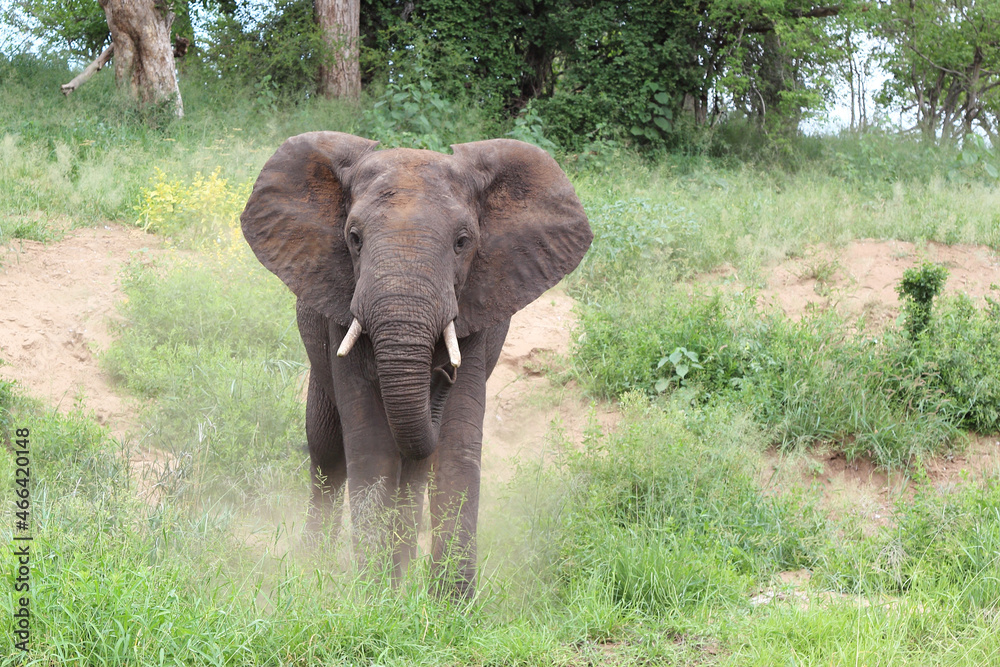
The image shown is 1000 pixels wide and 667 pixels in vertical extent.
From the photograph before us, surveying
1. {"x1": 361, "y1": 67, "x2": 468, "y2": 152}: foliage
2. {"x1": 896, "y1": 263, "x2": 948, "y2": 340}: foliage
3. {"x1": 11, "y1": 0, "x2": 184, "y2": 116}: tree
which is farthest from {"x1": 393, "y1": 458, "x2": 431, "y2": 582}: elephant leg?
{"x1": 11, "y1": 0, "x2": 184, "y2": 116}: tree

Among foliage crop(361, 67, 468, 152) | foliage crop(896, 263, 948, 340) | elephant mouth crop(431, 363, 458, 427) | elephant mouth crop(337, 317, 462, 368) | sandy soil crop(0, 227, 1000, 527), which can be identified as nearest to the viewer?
elephant mouth crop(337, 317, 462, 368)

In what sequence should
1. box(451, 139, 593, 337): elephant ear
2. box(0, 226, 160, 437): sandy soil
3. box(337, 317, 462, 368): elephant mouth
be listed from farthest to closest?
1. box(0, 226, 160, 437): sandy soil
2. box(451, 139, 593, 337): elephant ear
3. box(337, 317, 462, 368): elephant mouth

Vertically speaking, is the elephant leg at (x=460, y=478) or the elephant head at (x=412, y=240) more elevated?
the elephant head at (x=412, y=240)

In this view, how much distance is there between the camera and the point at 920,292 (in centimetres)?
763

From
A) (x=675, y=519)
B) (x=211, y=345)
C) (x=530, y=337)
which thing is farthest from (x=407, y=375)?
(x=530, y=337)

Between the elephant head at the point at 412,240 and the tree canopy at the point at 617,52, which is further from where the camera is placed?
the tree canopy at the point at 617,52

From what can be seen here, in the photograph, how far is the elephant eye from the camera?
4449 mm

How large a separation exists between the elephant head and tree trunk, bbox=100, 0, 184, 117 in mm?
9631

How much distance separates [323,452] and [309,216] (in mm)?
1435

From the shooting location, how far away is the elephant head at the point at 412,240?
165 inches

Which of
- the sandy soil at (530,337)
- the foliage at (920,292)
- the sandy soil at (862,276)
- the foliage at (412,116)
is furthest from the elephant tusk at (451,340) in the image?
the foliage at (412,116)

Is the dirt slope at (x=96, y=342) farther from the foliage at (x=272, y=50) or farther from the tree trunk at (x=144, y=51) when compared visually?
the foliage at (x=272, y=50)

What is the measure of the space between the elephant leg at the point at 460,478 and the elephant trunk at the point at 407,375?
0.34 meters

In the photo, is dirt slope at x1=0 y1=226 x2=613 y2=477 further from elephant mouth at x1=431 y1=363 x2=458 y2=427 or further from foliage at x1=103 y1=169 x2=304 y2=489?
elephant mouth at x1=431 y1=363 x2=458 y2=427
